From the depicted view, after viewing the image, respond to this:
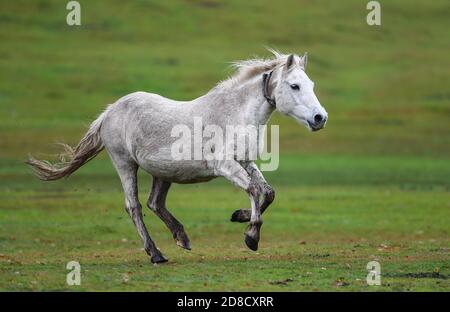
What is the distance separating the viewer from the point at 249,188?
39.0 feet

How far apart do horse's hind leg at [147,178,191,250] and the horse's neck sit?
5.55ft

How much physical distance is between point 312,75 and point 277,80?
60.5 m

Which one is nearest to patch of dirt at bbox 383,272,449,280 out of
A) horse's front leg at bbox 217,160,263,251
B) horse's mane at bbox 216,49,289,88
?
horse's front leg at bbox 217,160,263,251

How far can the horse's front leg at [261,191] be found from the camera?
1222 cm

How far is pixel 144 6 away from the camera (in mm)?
97688

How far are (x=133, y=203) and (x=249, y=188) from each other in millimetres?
2297

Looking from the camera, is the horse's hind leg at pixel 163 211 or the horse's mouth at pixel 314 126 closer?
the horse's mouth at pixel 314 126

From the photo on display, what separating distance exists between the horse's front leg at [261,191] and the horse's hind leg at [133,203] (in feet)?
4.48

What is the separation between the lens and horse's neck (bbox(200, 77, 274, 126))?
12438mm
